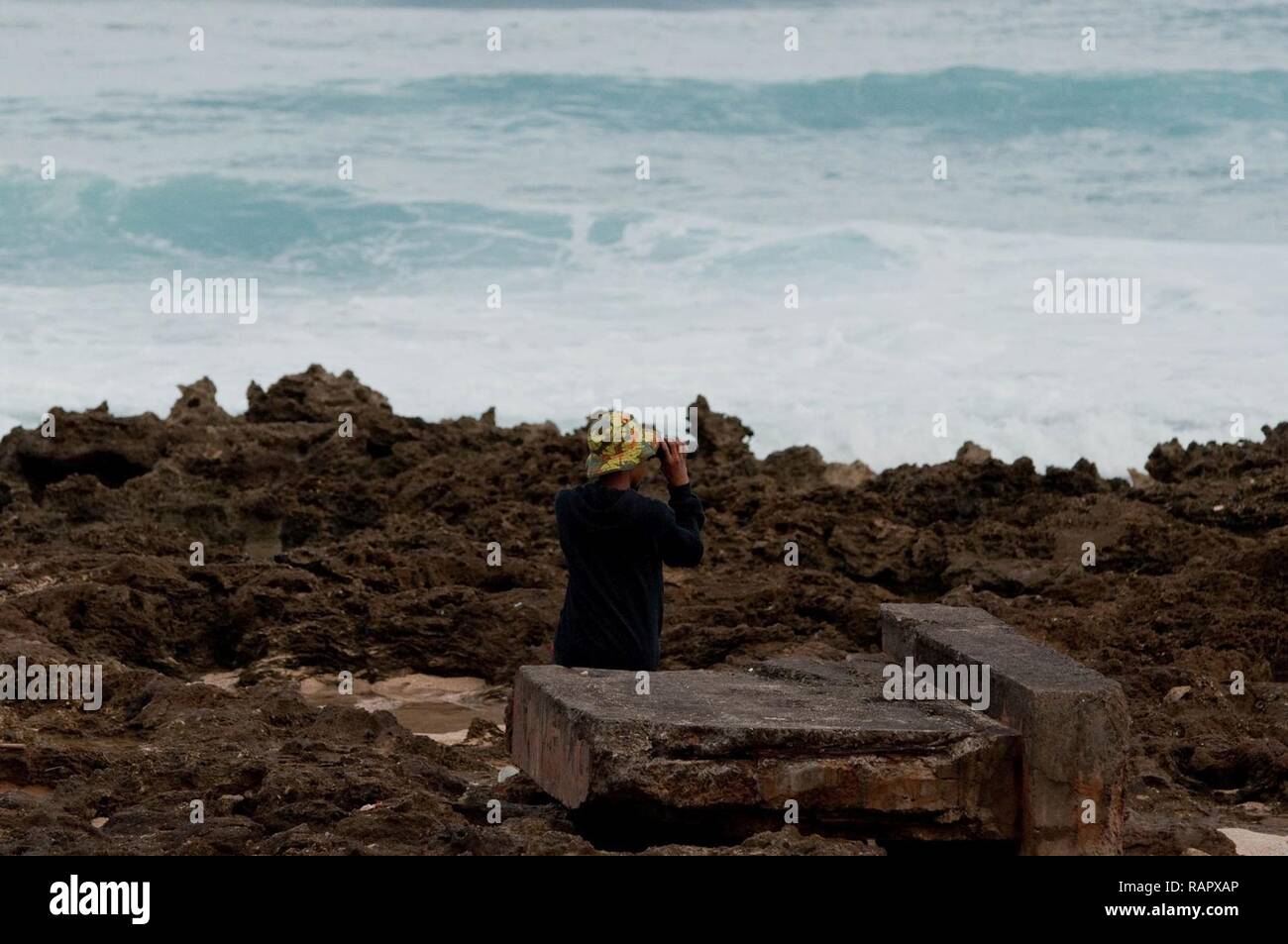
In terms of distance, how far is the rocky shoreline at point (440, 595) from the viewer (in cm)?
720

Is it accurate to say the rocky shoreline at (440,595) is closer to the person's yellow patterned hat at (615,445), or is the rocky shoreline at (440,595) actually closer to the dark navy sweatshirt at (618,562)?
the dark navy sweatshirt at (618,562)

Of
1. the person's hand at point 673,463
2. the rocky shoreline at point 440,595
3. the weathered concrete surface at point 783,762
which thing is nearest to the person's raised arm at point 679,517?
the person's hand at point 673,463

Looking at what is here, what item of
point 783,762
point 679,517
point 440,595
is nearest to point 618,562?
point 679,517

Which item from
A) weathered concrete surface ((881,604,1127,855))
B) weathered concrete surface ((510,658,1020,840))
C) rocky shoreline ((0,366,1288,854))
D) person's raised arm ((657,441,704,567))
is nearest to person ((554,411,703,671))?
person's raised arm ((657,441,704,567))

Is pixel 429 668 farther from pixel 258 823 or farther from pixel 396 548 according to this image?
pixel 258 823

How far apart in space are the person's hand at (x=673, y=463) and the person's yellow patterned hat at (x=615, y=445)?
10 cm

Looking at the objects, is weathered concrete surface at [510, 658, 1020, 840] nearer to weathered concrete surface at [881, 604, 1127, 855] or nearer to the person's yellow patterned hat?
weathered concrete surface at [881, 604, 1127, 855]

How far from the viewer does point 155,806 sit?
7184 mm

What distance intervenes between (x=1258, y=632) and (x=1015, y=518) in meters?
3.97

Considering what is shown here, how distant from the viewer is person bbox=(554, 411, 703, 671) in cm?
707

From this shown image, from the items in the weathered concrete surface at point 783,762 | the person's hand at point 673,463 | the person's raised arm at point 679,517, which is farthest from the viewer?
the person's hand at point 673,463

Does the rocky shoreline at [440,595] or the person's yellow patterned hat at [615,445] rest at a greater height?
the person's yellow patterned hat at [615,445]

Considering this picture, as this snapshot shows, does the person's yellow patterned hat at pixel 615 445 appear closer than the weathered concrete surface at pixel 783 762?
No
